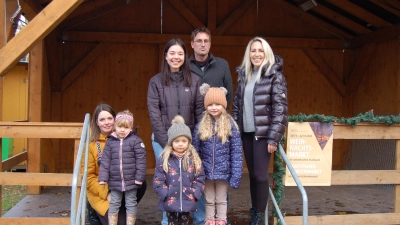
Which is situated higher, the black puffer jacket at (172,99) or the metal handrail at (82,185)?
the black puffer jacket at (172,99)

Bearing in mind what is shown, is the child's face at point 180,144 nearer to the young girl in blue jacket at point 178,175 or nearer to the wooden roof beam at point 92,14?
the young girl in blue jacket at point 178,175

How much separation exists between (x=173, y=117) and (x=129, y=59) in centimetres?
500

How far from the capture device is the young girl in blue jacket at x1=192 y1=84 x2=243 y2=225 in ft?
12.2

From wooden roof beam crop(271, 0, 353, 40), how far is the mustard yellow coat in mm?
5828

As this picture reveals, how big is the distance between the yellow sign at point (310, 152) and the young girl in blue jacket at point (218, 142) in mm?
872

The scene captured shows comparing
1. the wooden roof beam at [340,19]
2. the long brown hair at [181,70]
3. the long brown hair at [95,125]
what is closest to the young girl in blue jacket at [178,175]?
the long brown hair at [181,70]

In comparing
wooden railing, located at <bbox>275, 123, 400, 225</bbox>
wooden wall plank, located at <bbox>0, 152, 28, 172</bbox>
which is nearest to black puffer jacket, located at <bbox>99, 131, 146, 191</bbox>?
wooden railing, located at <bbox>275, 123, 400, 225</bbox>

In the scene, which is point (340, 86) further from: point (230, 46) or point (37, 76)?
point (37, 76)

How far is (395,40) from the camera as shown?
7.92m

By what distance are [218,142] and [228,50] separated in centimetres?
527

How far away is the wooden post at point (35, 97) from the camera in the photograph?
21.0 feet

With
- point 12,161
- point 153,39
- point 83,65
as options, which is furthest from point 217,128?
point 83,65

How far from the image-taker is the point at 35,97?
6.50 m

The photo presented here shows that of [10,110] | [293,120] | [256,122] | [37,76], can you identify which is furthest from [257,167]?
[10,110]
